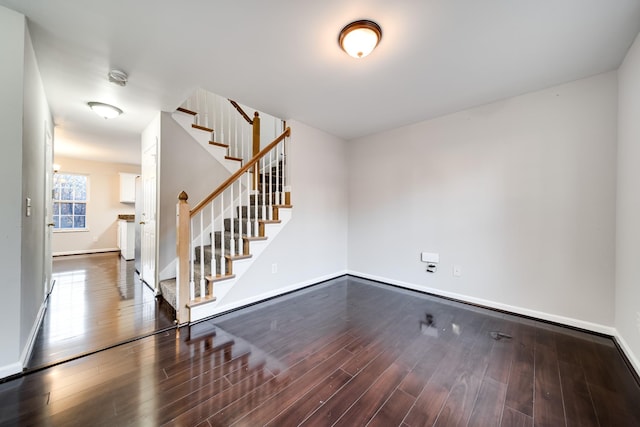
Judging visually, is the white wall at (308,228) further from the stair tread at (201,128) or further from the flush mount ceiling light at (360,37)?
the flush mount ceiling light at (360,37)

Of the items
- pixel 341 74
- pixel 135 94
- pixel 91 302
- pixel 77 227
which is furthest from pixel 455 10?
pixel 77 227

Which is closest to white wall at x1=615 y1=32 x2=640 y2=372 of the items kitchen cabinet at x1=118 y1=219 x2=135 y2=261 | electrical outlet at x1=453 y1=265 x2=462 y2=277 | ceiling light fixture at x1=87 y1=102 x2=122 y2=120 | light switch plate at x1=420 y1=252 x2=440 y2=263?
electrical outlet at x1=453 y1=265 x2=462 y2=277

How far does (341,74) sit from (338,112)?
0.88 metres

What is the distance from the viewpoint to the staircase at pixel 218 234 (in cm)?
Answer: 245

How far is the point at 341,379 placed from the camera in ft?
5.36

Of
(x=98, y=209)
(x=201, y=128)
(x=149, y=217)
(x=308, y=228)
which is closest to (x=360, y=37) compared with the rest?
(x=308, y=228)

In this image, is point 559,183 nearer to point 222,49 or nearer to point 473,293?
point 473,293

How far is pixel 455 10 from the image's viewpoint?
62.4 inches

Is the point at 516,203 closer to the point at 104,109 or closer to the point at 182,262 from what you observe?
the point at 182,262

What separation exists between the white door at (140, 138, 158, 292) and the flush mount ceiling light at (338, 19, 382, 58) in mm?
2871

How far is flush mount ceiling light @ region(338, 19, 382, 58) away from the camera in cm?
168

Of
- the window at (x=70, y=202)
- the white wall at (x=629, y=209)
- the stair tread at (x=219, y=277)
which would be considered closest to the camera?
the white wall at (x=629, y=209)

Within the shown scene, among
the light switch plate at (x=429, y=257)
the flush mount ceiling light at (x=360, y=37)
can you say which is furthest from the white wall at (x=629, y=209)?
the flush mount ceiling light at (x=360, y=37)

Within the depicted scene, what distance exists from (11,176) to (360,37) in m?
2.53
